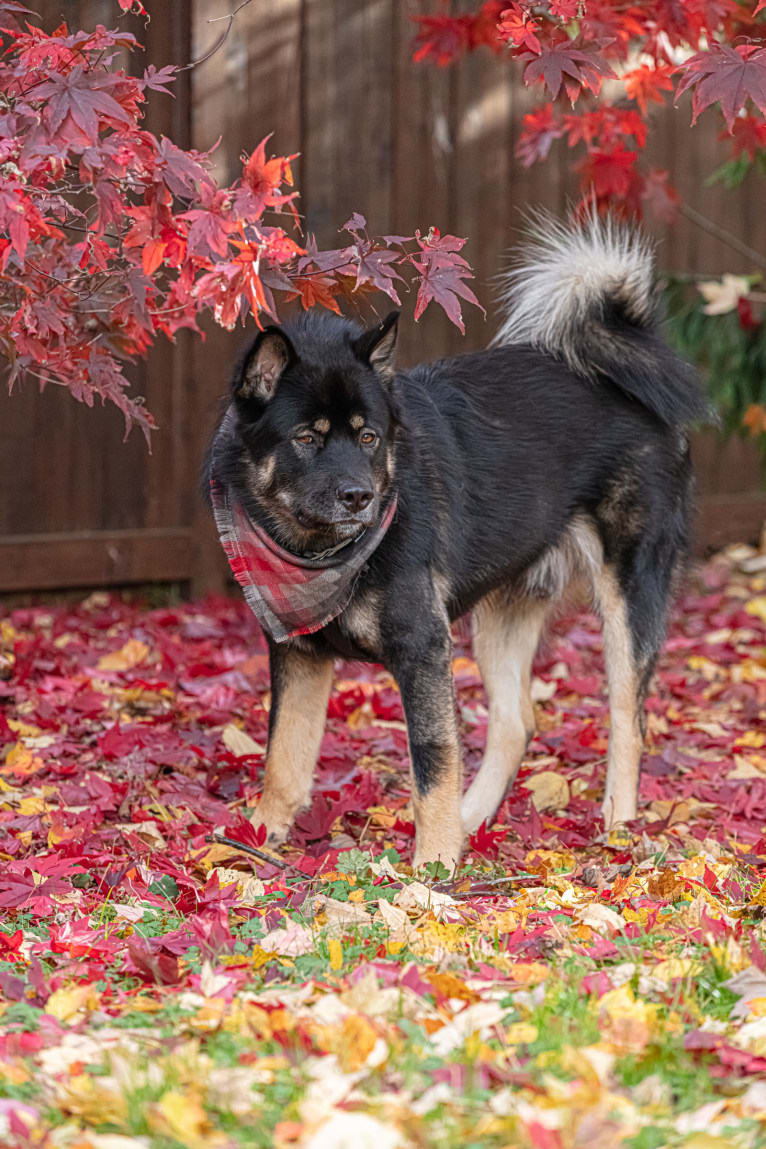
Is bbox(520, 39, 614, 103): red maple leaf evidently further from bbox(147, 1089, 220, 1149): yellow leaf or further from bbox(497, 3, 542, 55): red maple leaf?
bbox(147, 1089, 220, 1149): yellow leaf

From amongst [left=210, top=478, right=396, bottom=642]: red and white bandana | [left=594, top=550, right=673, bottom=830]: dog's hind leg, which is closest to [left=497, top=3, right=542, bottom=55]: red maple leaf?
[left=210, top=478, right=396, bottom=642]: red and white bandana

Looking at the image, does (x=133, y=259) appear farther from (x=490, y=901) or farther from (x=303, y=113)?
(x=303, y=113)

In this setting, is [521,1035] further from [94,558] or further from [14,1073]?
[94,558]

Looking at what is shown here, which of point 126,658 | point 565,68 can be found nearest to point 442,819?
point 565,68

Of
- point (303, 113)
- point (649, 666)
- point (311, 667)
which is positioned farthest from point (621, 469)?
point (303, 113)

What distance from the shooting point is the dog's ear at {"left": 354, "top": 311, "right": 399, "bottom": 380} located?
3.62 metres

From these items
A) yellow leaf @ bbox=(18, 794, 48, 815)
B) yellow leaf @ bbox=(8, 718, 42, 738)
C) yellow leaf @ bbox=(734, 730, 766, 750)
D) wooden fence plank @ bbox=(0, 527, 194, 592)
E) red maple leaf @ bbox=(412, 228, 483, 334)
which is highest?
red maple leaf @ bbox=(412, 228, 483, 334)

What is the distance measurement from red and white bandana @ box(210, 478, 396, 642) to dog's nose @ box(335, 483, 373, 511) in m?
0.16

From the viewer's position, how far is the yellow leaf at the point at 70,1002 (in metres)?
2.45

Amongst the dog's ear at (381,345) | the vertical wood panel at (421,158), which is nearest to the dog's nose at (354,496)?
the dog's ear at (381,345)

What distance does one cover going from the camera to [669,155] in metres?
9.14

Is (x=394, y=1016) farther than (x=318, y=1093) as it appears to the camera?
Yes

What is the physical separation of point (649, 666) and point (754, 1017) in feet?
7.11

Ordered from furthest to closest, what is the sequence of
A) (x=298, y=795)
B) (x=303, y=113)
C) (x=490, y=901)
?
(x=303, y=113), (x=298, y=795), (x=490, y=901)
